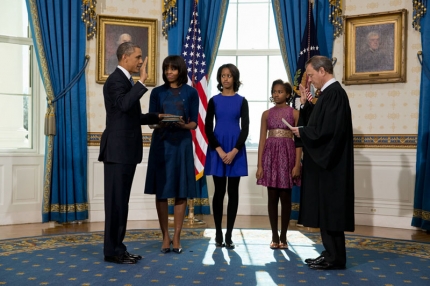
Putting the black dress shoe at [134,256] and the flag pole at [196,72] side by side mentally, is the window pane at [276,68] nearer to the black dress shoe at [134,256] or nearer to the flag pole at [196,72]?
the flag pole at [196,72]

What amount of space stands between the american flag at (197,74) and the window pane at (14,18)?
6.54 ft

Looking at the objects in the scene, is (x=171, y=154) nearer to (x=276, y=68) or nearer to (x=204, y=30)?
(x=204, y=30)

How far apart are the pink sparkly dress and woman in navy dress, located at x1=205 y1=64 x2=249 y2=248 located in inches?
8.8

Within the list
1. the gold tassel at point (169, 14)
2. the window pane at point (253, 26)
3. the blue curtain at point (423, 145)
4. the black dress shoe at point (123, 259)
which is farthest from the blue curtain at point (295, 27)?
the black dress shoe at point (123, 259)

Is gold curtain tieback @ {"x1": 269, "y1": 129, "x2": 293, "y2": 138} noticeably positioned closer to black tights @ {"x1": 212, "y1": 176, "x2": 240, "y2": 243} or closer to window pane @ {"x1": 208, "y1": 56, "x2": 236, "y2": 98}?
black tights @ {"x1": 212, "y1": 176, "x2": 240, "y2": 243}

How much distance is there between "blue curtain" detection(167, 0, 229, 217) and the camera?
7.11 metres

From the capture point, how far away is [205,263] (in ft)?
13.9

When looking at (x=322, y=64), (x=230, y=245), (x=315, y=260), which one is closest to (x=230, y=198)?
(x=230, y=245)

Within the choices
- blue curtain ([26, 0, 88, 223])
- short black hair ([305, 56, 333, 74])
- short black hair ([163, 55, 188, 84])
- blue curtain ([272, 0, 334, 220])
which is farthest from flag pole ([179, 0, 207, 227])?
short black hair ([305, 56, 333, 74])

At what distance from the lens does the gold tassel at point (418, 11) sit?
6.47 meters

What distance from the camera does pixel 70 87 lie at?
22.1 ft

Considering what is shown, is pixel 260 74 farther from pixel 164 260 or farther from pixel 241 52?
pixel 164 260

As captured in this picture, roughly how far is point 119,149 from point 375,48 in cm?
402

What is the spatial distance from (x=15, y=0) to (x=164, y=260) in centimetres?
420
